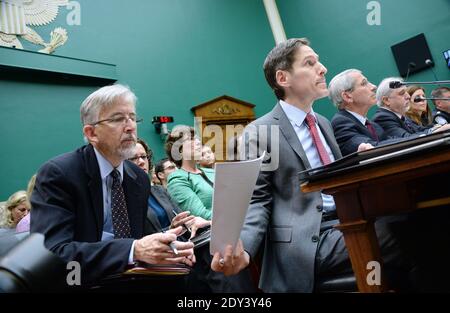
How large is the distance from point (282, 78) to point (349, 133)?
654mm

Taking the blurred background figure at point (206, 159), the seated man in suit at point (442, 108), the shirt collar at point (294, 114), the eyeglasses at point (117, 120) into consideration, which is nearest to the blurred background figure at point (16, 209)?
the blurred background figure at point (206, 159)

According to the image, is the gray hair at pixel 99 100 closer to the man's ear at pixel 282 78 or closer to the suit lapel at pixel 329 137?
the man's ear at pixel 282 78

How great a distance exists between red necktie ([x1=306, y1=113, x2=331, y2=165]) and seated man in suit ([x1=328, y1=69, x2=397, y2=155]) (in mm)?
649

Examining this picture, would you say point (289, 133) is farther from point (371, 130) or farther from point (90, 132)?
point (371, 130)

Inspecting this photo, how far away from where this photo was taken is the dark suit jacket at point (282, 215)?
1354 mm

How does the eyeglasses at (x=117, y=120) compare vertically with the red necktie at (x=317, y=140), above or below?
above

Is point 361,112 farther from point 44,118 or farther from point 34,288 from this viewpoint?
point 44,118

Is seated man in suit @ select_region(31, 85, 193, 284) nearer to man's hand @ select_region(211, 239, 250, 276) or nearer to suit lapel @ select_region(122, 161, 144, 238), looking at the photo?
suit lapel @ select_region(122, 161, 144, 238)

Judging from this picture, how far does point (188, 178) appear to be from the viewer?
265 cm

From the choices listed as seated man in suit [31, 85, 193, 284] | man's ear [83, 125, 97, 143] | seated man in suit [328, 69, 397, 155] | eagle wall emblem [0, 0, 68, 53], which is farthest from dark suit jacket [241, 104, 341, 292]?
eagle wall emblem [0, 0, 68, 53]

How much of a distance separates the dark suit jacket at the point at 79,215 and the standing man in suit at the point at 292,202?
0.31m

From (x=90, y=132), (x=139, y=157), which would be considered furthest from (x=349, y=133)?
(x=90, y=132)

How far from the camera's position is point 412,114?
369 centimetres
